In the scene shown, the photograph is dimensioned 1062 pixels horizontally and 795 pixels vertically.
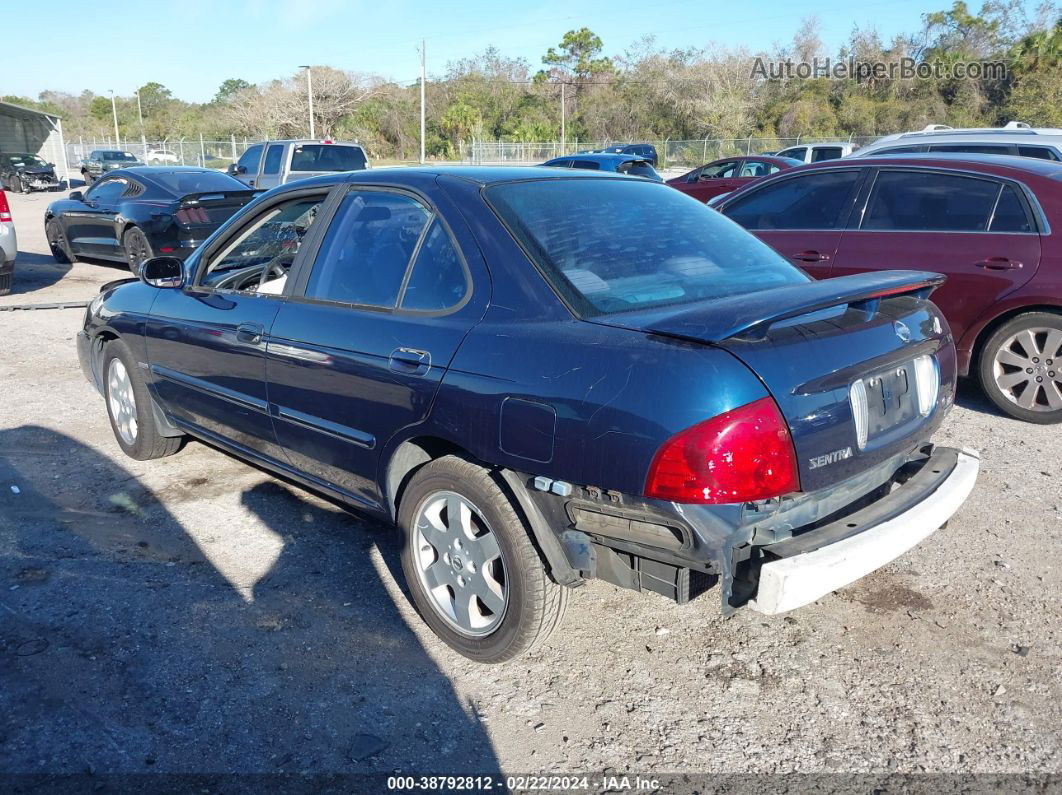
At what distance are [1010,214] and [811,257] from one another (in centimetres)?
128

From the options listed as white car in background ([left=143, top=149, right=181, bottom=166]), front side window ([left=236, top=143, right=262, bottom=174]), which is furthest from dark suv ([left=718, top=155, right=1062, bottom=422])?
white car in background ([left=143, top=149, right=181, bottom=166])

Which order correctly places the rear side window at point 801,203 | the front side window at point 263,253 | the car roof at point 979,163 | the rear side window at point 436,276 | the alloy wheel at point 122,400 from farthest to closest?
1. the rear side window at point 801,203
2. the car roof at point 979,163
3. the alloy wheel at point 122,400
4. the front side window at point 263,253
5. the rear side window at point 436,276

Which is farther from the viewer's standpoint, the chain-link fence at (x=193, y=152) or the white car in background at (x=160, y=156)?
the white car in background at (x=160, y=156)

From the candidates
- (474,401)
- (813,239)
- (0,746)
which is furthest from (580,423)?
(813,239)

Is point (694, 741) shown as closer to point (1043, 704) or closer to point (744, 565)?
point (744, 565)

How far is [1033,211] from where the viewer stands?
5496 mm

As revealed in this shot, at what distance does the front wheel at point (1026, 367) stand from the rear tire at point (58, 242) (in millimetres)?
12552

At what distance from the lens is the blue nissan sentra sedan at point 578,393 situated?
2457 mm

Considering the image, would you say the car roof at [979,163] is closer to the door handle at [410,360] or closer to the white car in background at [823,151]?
the door handle at [410,360]

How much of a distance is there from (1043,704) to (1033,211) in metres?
3.78

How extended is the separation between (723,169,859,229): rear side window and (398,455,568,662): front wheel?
4.37 m

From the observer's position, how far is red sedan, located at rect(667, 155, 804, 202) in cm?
1719

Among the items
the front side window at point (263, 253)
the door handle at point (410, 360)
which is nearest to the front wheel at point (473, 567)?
the door handle at point (410, 360)

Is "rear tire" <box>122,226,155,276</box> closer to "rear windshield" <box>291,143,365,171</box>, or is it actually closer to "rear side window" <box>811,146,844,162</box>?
"rear windshield" <box>291,143,365,171</box>
